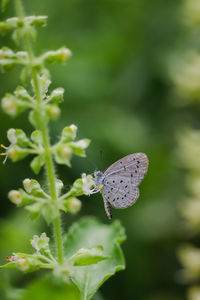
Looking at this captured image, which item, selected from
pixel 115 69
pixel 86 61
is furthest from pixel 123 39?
pixel 86 61

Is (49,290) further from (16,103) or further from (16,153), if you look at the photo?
(16,103)

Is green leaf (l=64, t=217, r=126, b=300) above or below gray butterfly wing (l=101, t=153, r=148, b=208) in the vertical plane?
below

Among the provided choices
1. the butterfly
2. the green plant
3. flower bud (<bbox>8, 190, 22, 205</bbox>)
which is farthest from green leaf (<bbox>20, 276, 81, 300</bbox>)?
the butterfly

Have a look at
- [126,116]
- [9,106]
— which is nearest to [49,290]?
[9,106]

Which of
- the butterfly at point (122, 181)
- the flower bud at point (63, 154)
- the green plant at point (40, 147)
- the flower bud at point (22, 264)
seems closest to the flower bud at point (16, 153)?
the green plant at point (40, 147)

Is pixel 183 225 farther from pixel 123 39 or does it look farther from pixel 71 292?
pixel 71 292

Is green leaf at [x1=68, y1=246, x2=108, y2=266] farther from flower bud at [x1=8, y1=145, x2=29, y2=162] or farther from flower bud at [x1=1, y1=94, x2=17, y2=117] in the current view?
flower bud at [x1=1, y1=94, x2=17, y2=117]

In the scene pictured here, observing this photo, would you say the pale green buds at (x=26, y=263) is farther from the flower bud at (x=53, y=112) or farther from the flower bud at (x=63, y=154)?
the flower bud at (x=53, y=112)
